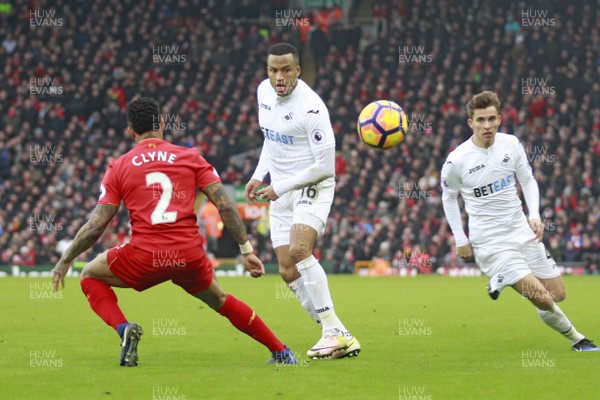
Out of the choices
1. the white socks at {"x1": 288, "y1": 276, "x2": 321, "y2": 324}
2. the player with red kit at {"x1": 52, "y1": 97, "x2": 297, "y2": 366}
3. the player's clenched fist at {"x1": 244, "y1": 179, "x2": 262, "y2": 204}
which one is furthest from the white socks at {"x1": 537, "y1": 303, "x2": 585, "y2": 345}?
the player with red kit at {"x1": 52, "y1": 97, "x2": 297, "y2": 366}

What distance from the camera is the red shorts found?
8109 millimetres

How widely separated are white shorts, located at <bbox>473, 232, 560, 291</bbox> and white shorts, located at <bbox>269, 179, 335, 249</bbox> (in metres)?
1.64

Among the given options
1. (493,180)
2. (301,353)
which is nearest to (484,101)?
(493,180)

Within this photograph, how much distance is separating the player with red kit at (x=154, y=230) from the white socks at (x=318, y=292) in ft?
3.45

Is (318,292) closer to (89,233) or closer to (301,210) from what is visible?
(301,210)

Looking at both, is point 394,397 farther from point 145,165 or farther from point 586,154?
point 586,154

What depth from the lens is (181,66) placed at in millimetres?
34438

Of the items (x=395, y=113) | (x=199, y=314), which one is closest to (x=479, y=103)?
(x=395, y=113)

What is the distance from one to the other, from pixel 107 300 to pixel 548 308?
3.94 metres

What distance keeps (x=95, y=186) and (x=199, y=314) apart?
15.1 m

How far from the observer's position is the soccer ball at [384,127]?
1112 cm

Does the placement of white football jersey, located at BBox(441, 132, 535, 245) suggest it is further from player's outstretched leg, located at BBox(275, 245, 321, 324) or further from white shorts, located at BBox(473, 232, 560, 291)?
player's outstretched leg, located at BBox(275, 245, 321, 324)

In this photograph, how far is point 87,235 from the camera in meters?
8.16

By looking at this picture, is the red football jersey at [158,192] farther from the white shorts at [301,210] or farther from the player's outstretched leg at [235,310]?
the white shorts at [301,210]
